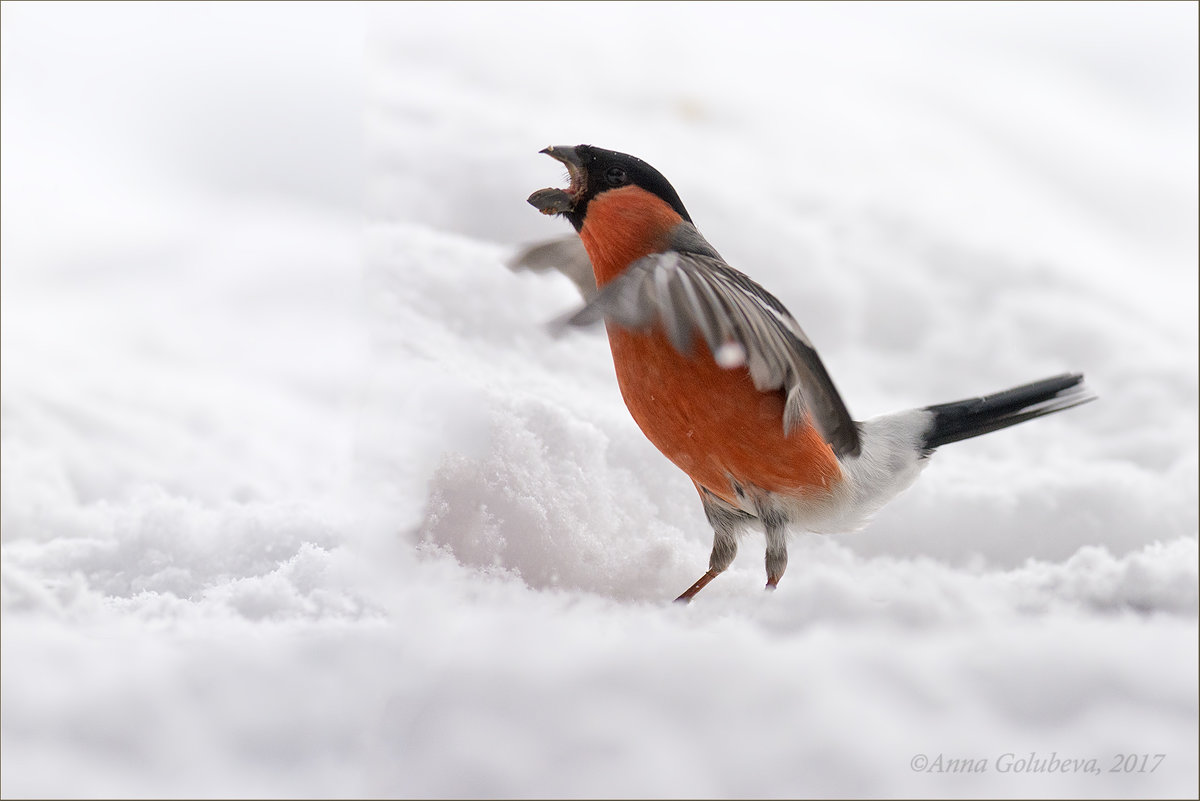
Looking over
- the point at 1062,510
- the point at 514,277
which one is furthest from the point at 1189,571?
the point at 514,277

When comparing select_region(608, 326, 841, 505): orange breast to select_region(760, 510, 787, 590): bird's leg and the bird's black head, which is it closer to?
select_region(760, 510, 787, 590): bird's leg

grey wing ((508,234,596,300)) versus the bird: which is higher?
grey wing ((508,234,596,300))

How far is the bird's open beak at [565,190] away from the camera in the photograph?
3.37ft

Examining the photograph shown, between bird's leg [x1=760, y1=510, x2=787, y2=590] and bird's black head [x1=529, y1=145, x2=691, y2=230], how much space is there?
328 millimetres

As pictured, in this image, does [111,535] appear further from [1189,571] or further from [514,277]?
[1189,571]

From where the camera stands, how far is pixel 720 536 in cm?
109

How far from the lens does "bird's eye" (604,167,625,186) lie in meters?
1.02

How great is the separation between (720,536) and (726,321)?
11.8 inches

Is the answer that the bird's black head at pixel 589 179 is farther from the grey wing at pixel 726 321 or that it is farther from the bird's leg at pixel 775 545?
the bird's leg at pixel 775 545

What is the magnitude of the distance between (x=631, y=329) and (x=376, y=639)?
351 mm

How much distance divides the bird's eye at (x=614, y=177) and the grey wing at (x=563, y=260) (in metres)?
0.18

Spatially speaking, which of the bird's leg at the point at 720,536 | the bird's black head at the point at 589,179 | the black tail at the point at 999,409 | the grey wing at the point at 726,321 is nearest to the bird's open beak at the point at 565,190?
the bird's black head at the point at 589,179

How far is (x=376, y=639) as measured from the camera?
912 millimetres

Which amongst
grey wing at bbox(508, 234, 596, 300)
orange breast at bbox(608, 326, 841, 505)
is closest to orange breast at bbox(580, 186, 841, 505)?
orange breast at bbox(608, 326, 841, 505)
